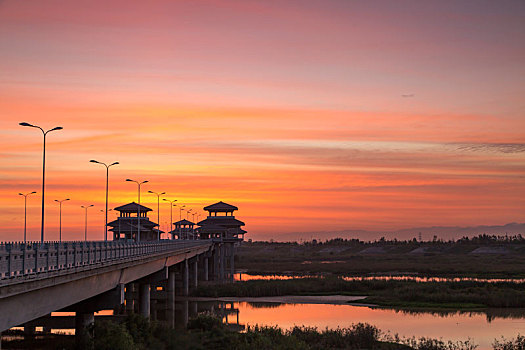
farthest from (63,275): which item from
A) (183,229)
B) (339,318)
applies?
(183,229)

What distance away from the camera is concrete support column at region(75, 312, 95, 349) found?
4325cm

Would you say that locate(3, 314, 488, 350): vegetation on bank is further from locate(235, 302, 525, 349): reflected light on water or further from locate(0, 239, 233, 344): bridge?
locate(235, 302, 525, 349): reflected light on water

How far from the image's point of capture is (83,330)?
46.6m

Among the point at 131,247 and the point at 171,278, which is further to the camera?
the point at 171,278

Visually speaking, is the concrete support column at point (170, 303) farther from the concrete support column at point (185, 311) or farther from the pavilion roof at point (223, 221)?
the pavilion roof at point (223, 221)

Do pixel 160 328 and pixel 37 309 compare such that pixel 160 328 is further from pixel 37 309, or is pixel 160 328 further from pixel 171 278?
pixel 171 278

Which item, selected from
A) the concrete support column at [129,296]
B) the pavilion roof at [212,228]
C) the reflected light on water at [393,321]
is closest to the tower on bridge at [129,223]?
the pavilion roof at [212,228]

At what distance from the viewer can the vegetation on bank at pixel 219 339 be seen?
45.4 m

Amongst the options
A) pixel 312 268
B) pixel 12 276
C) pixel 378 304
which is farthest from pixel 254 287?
pixel 12 276

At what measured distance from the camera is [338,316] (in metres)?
72.5

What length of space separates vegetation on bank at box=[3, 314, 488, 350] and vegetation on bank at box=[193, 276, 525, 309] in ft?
94.6

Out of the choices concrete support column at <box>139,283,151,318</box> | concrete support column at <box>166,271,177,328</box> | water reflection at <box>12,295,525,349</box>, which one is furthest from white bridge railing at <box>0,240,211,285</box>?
concrete support column at <box>166,271,177,328</box>

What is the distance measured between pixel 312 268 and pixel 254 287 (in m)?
60.6

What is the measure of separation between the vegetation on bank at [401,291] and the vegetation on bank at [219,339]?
94.6 ft
